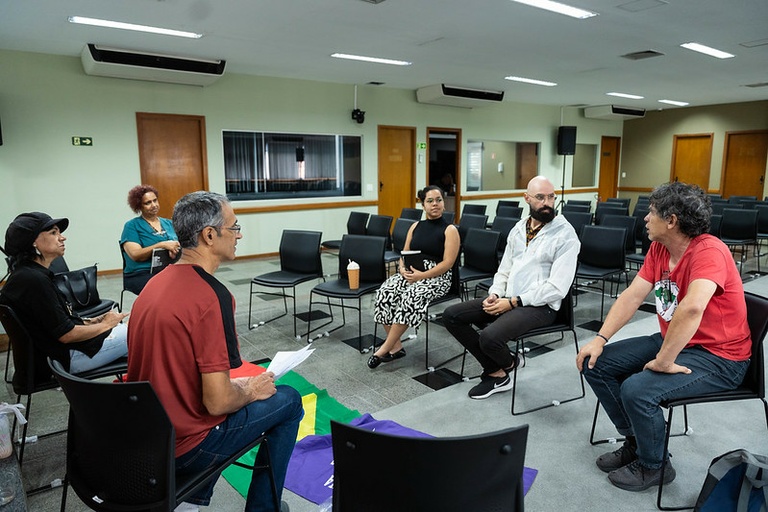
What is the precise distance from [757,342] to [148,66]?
6639mm

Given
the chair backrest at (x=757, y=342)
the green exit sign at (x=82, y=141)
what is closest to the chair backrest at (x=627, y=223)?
the chair backrest at (x=757, y=342)

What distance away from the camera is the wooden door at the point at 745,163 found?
11.2 metres

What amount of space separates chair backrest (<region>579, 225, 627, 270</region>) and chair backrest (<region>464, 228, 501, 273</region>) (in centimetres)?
94

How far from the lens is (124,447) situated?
1.42 metres

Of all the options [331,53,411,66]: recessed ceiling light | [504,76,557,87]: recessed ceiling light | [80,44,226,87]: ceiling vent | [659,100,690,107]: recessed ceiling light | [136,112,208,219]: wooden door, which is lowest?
[136,112,208,219]: wooden door

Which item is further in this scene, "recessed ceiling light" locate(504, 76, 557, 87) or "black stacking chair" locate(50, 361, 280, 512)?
"recessed ceiling light" locate(504, 76, 557, 87)

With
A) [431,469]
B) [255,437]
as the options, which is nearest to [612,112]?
[255,437]

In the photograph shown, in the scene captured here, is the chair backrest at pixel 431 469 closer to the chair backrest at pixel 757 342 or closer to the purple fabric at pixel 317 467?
the purple fabric at pixel 317 467

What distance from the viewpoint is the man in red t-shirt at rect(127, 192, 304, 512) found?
4.83 feet

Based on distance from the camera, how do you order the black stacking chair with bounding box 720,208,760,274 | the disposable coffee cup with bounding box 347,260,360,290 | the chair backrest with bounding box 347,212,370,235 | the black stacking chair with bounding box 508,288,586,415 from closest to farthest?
the black stacking chair with bounding box 508,288,586,415 < the disposable coffee cup with bounding box 347,260,360,290 < the black stacking chair with bounding box 720,208,760,274 < the chair backrest with bounding box 347,212,370,235

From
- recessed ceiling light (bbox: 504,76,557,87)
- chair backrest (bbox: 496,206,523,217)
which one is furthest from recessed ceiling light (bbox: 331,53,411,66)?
chair backrest (bbox: 496,206,523,217)

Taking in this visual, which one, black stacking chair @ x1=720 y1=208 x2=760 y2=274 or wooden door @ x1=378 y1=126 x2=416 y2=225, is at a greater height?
wooden door @ x1=378 y1=126 x2=416 y2=225

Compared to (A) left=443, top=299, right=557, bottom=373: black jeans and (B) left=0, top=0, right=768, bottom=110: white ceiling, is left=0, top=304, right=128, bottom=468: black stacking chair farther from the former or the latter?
(B) left=0, top=0, right=768, bottom=110: white ceiling

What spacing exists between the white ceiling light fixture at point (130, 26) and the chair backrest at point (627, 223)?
4.98 metres
